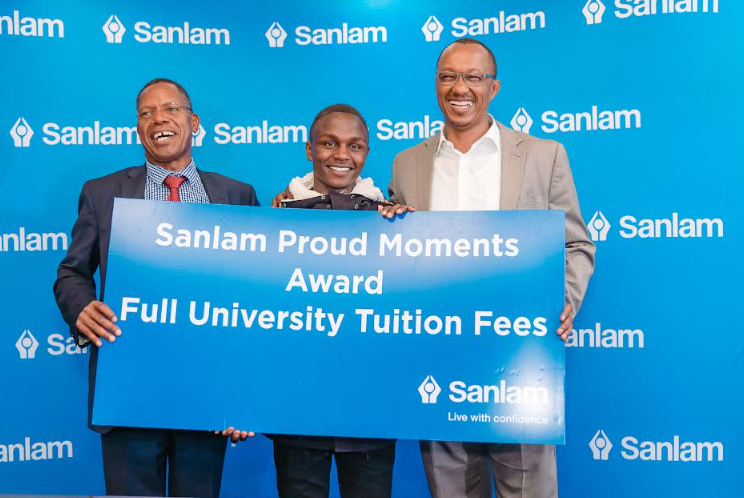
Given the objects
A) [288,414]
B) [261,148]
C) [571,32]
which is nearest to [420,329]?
[288,414]

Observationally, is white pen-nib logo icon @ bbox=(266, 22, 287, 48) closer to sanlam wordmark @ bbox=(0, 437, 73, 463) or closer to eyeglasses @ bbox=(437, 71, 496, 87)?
eyeglasses @ bbox=(437, 71, 496, 87)

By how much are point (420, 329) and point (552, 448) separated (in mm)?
588

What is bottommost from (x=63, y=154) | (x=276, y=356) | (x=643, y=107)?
(x=276, y=356)

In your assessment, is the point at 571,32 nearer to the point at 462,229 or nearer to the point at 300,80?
the point at 300,80

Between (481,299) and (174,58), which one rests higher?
(174,58)

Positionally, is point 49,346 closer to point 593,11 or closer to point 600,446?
point 600,446

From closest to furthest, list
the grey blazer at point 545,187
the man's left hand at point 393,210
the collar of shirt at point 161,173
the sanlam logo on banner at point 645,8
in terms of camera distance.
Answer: the man's left hand at point 393,210
the grey blazer at point 545,187
the collar of shirt at point 161,173
the sanlam logo on banner at point 645,8

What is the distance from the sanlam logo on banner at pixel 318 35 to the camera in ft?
10.2

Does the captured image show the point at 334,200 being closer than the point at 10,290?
Yes

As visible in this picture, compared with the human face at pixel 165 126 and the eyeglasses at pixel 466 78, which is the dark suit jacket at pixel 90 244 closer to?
the human face at pixel 165 126

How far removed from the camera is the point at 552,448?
2.01 meters

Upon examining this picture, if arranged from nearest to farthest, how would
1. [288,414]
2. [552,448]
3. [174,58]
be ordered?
1. [288,414]
2. [552,448]
3. [174,58]

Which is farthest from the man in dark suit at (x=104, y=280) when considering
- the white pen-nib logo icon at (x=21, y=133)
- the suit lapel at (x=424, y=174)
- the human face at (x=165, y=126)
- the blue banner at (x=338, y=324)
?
the white pen-nib logo icon at (x=21, y=133)

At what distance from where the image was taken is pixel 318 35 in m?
3.13
